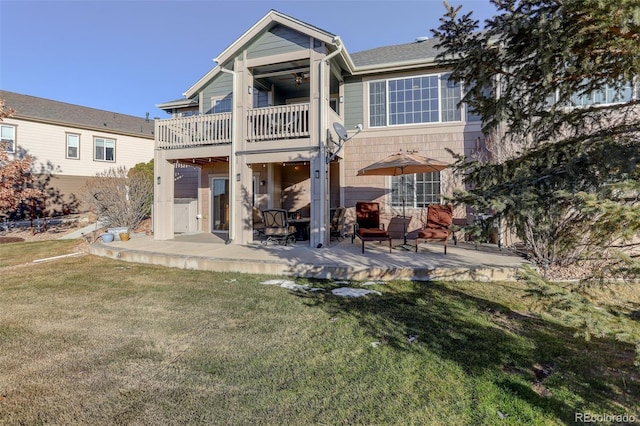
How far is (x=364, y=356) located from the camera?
319 centimetres

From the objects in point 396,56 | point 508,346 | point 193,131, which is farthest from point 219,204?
point 508,346

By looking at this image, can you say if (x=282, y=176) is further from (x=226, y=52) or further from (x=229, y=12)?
(x=229, y=12)

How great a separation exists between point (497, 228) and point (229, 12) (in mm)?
17311

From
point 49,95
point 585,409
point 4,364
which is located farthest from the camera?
point 49,95

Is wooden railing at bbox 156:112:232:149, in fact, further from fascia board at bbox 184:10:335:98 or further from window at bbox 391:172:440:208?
window at bbox 391:172:440:208

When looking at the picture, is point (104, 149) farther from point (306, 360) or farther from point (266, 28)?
point (306, 360)

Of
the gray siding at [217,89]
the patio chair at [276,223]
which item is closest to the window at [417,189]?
the patio chair at [276,223]

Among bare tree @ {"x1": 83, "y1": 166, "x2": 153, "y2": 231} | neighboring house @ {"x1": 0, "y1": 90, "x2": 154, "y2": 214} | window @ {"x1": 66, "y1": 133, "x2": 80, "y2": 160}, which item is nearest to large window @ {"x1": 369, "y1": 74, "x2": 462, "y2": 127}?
bare tree @ {"x1": 83, "y1": 166, "x2": 153, "y2": 231}

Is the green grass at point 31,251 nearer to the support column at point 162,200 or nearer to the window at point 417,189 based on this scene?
the support column at point 162,200

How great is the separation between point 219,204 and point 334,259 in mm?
7697

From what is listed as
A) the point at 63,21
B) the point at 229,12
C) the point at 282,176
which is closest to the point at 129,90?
the point at 63,21

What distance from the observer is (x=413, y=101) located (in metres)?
10.9

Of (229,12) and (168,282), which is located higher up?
(229,12)

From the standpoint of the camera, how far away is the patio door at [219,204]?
13062 mm
